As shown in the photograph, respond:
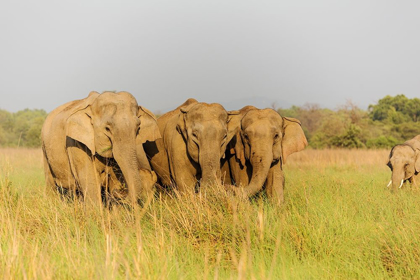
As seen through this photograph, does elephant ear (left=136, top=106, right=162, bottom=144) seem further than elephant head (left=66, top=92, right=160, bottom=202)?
Yes

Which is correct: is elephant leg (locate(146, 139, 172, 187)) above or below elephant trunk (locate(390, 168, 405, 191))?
above

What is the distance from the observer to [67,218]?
5887 millimetres

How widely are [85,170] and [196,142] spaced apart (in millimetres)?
1614

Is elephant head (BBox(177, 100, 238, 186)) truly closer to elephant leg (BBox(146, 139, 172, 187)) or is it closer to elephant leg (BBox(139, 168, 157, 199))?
elephant leg (BBox(139, 168, 157, 199))

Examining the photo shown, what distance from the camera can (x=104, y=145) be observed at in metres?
6.47

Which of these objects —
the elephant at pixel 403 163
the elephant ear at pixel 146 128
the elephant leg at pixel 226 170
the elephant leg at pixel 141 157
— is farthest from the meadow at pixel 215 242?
the elephant at pixel 403 163

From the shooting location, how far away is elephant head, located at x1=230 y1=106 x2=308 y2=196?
728 centimetres

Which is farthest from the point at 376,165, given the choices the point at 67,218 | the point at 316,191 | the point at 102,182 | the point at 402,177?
the point at 67,218

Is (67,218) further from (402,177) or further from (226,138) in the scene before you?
(402,177)

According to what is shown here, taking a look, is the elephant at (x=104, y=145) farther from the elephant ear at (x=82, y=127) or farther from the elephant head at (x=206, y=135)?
the elephant head at (x=206, y=135)

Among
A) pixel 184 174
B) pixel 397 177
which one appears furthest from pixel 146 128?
pixel 397 177

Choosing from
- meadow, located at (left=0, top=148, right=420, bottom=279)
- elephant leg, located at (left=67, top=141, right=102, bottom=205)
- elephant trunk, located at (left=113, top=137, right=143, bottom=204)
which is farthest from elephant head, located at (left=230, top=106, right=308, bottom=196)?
elephant leg, located at (left=67, top=141, right=102, bottom=205)

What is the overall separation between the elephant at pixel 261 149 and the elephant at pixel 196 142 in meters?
0.30

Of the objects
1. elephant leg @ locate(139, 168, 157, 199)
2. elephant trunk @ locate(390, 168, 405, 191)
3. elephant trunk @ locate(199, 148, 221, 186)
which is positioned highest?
elephant trunk @ locate(199, 148, 221, 186)
